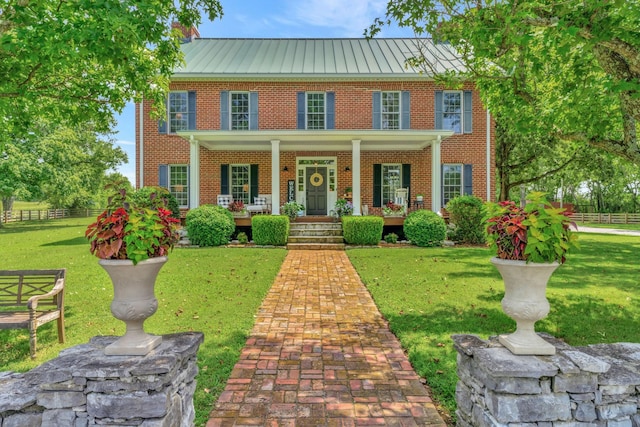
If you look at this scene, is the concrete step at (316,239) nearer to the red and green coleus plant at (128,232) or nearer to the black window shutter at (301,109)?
the black window shutter at (301,109)

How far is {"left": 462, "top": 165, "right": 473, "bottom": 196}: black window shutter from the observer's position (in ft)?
48.8

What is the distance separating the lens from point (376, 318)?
5.08 meters

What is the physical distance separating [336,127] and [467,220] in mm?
6406

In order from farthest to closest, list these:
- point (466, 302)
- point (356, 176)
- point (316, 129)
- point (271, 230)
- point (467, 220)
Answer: point (316, 129) → point (356, 176) → point (467, 220) → point (271, 230) → point (466, 302)

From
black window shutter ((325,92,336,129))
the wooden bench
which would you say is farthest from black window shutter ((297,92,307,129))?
the wooden bench

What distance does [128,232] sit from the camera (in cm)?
233

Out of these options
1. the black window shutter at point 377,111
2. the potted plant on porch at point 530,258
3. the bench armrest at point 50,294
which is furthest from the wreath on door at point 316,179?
the potted plant on porch at point 530,258

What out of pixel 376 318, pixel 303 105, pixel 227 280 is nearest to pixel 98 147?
pixel 303 105

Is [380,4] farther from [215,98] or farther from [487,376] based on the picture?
[215,98]

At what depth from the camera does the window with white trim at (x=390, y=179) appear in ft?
49.1

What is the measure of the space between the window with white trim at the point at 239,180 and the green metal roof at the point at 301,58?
373 centimetres

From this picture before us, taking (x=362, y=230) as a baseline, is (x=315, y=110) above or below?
above

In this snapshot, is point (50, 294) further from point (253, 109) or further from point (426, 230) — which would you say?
point (253, 109)

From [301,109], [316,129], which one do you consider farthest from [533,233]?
[301,109]
